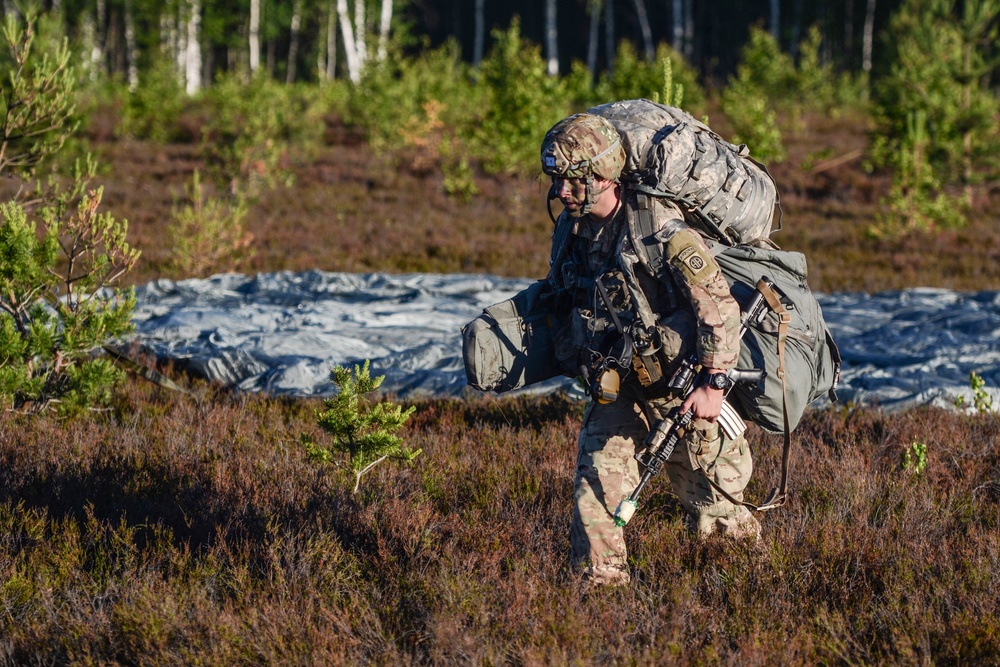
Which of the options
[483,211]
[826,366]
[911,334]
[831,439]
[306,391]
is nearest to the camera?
[826,366]

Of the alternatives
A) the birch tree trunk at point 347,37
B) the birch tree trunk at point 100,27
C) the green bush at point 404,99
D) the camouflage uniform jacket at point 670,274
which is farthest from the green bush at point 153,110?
the camouflage uniform jacket at point 670,274

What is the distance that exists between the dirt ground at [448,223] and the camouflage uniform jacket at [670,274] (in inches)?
281

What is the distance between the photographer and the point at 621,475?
343 cm

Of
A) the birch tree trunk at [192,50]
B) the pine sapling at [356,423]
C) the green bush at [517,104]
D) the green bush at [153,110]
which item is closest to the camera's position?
the pine sapling at [356,423]

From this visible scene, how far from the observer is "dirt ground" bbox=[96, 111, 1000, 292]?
36.4ft

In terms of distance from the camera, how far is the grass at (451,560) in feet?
9.80

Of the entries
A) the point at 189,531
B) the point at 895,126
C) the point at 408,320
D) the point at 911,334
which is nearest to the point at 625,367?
the point at 189,531

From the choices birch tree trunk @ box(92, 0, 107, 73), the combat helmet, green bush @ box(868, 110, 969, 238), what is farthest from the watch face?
birch tree trunk @ box(92, 0, 107, 73)

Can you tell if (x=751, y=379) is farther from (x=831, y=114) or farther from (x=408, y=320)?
(x=831, y=114)

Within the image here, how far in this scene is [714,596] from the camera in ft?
10.9

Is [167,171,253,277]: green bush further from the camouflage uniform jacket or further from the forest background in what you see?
the camouflage uniform jacket

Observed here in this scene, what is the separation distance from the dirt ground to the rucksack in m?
7.38

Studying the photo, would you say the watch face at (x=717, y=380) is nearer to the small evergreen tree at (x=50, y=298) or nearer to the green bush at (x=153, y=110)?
the small evergreen tree at (x=50, y=298)

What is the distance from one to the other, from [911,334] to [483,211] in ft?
26.3
